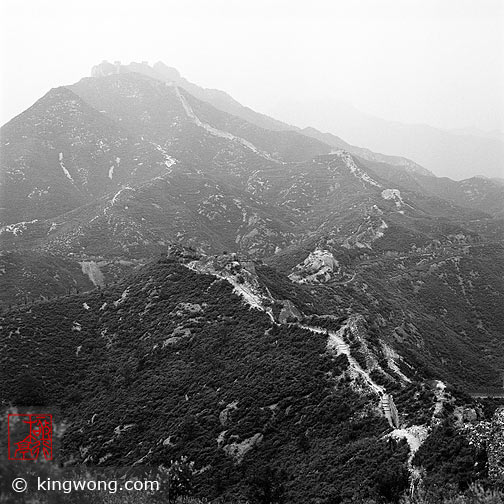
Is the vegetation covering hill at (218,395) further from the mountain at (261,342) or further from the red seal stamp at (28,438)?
the red seal stamp at (28,438)

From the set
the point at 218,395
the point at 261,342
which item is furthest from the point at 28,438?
the point at 261,342

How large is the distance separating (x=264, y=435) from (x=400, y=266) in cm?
7753

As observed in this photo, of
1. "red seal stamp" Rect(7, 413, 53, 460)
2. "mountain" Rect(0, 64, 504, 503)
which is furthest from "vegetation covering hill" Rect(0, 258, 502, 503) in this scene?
"red seal stamp" Rect(7, 413, 53, 460)

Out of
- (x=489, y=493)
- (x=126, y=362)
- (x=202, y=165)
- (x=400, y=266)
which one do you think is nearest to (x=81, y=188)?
(x=202, y=165)

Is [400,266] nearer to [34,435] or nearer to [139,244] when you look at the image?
[139,244]

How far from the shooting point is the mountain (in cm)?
3216

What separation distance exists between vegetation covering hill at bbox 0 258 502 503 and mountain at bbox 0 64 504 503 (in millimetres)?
184

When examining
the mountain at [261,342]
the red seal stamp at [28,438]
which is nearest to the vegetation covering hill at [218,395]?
the mountain at [261,342]

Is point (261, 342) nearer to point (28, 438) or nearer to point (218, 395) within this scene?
point (218, 395)

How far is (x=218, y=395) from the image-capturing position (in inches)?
1752

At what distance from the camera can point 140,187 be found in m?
156

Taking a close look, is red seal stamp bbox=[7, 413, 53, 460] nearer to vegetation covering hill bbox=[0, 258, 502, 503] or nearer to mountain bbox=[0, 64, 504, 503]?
mountain bbox=[0, 64, 504, 503]

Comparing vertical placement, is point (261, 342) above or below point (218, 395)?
above

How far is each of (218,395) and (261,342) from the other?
8.43 m
